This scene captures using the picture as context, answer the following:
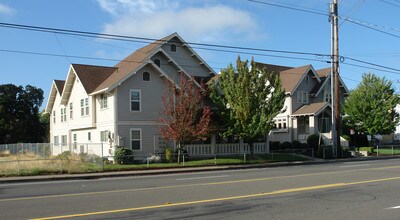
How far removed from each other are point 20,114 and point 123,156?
5534 cm

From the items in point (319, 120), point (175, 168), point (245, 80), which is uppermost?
point (245, 80)

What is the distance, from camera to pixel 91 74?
1393 inches

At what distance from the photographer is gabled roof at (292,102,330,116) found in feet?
138

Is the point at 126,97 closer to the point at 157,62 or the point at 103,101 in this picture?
the point at 103,101

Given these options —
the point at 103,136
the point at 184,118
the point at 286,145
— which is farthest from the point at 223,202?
the point at 286,145

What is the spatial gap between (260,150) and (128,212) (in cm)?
2770

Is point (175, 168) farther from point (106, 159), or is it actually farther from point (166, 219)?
point (166, 219)

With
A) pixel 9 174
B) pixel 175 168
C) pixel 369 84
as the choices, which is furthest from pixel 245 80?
pixel 369 84

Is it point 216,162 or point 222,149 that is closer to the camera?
point 216,162

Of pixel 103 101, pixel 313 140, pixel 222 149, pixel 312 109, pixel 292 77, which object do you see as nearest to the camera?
pixel 103 101

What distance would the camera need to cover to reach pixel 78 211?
9.83 meters

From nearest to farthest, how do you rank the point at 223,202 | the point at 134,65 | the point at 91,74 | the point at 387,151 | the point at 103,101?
the point at 223,202
the point at 134,65
the point at 103,101
the point at 91,74
the point at 387,151

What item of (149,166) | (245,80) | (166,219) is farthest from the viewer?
(245,80)

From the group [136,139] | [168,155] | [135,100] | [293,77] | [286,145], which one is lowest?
[286,145]
